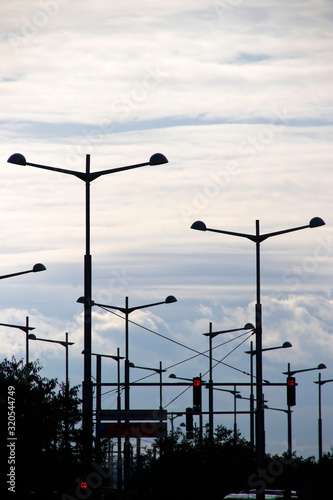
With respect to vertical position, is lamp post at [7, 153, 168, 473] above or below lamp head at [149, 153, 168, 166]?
below

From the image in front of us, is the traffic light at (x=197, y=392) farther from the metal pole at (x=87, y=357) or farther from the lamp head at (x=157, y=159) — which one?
the lamp head at (x=157, y=159)

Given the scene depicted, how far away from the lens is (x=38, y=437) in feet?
96.5

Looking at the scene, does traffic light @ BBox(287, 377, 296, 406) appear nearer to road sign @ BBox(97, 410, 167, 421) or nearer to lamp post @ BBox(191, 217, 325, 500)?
lamp post @ BBox(191, 217, 325, 500)

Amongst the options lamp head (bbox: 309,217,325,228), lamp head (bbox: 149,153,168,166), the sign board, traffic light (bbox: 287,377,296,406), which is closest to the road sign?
the sign board

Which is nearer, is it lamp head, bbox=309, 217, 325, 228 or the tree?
the tree

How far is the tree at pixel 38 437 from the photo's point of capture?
28781 millimetres

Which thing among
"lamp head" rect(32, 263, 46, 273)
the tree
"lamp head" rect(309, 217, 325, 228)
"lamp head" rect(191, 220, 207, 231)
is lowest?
the tree

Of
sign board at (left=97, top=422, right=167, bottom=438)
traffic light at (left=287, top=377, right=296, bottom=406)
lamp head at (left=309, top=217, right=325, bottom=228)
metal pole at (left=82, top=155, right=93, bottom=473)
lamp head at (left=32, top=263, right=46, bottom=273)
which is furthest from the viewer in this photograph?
traffic light at (left=287, top=377, right=296, bottom=406)

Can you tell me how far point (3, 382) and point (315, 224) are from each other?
12.9 meters

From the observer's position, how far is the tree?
28781 millimetres

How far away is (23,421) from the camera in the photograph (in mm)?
29766

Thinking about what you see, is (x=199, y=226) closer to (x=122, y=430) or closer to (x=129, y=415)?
(x=129, y=415)

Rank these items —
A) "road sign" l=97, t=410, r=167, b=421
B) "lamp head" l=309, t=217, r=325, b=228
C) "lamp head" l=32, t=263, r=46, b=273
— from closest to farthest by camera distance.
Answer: "road sign" l=97, t=410, r=167, b=421, "lamp head" l=309, t=217, r=325, b=228, "lamp head" l=32, t=263, r=46, b=273

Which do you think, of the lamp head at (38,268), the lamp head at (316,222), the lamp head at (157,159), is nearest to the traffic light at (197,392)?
the lamp head at (38,268)
